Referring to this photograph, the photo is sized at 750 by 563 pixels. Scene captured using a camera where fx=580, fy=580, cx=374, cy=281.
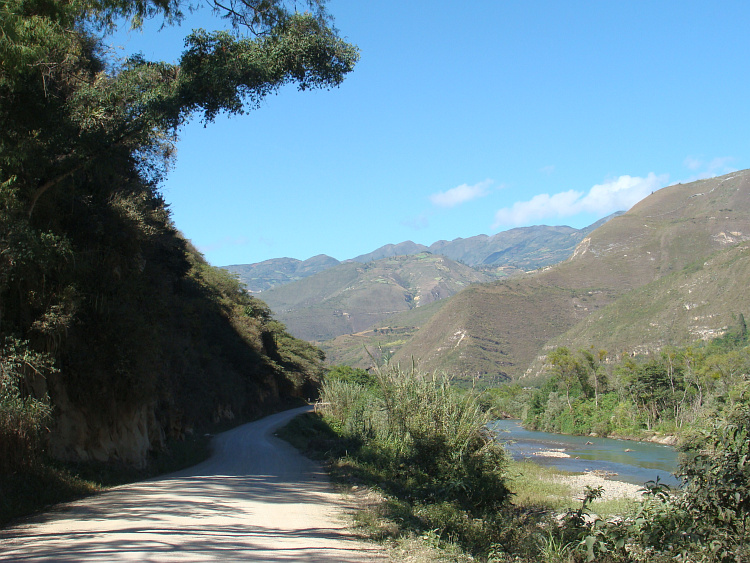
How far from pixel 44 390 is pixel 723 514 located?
39.6 feet

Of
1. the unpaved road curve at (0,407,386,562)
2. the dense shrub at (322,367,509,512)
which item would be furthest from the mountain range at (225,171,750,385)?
the unpaved road curve at (0,407,386,562)

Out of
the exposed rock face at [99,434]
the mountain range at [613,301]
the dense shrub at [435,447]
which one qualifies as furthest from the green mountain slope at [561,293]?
the exposed rock face at [99,434]

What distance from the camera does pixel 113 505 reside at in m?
8.68

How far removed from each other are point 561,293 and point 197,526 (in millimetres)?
168744

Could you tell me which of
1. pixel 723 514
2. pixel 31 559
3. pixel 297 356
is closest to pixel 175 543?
pixel 31 559

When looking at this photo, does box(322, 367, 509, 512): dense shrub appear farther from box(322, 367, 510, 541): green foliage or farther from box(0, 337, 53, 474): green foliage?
box(0, 337, 53, 474): green foliage

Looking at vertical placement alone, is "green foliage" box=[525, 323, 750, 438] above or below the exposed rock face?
below

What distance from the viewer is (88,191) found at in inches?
535

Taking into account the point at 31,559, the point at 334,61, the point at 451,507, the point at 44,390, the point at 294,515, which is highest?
the point at 334,61

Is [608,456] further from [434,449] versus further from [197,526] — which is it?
[197,526]

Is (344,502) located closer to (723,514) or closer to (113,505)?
(113,505)

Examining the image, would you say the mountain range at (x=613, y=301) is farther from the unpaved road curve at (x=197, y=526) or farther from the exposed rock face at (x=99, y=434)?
the unpaved road curve at (x=197, y=526)

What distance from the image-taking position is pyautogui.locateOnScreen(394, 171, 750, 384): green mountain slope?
460ft

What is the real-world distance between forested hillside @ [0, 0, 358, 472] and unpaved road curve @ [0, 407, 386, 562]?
2249 mm
